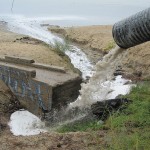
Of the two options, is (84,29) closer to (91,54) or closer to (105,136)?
(91,54)

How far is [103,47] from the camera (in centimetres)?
1773

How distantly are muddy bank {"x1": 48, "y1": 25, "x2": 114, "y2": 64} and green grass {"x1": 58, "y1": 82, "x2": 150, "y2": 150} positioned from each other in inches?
305

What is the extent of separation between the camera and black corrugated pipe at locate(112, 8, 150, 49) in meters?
5.61

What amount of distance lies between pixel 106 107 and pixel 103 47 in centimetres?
978

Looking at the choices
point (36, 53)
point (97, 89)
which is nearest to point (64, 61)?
point (36, 53)

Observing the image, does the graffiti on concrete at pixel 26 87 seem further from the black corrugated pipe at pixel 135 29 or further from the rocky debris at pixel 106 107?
the black corrugated pipe at pixel 135 29

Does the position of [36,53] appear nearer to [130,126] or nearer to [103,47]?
[103,47]

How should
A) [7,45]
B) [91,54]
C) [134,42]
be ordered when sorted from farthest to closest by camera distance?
[91,54]
[7,45]
[134,42]

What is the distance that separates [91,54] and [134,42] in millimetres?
11458

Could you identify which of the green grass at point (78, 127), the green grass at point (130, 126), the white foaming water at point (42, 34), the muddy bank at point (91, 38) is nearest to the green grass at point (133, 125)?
the green grass at point (130, 126)

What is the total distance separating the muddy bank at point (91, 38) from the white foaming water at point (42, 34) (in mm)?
492

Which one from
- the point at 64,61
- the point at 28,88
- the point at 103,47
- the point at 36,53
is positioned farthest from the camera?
the point at 103,47

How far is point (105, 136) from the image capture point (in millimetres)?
6355

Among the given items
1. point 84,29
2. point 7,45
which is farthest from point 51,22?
point 7,45
